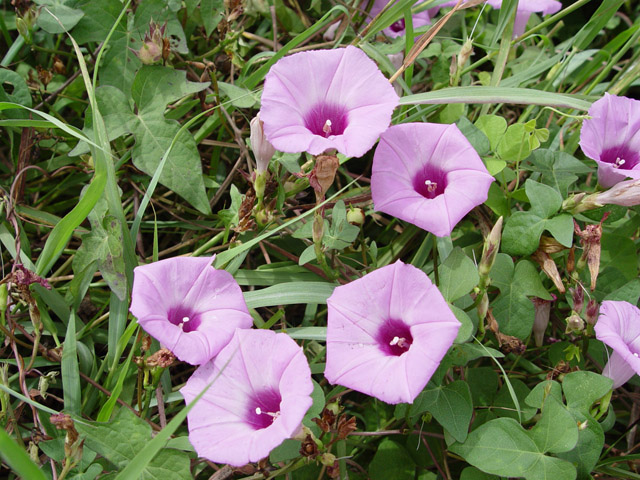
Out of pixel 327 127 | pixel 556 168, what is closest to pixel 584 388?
pixel 556 168

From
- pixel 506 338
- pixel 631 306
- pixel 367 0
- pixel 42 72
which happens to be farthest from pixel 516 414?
pixel 42 72

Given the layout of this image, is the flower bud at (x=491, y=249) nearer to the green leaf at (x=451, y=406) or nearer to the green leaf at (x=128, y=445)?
the green leaf at (x=451, y=406)

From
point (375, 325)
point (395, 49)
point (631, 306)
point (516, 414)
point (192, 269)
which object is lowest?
point (516, 414)

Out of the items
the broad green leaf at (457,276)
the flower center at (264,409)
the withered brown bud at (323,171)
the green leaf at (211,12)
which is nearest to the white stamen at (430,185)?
the broad green leaf at (457,276)

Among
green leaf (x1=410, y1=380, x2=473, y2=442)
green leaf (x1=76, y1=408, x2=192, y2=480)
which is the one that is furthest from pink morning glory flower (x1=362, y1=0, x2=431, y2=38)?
green leaf (x1=76, y1=408, x2=192, y2=480)

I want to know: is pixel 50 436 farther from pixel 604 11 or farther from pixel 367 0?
pixel 604 11

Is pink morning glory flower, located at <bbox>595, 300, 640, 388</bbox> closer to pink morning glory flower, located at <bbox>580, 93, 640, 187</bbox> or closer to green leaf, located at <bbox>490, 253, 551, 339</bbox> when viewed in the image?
green leaf, located at <bbox>490, 253, 551, 339</bbox>
